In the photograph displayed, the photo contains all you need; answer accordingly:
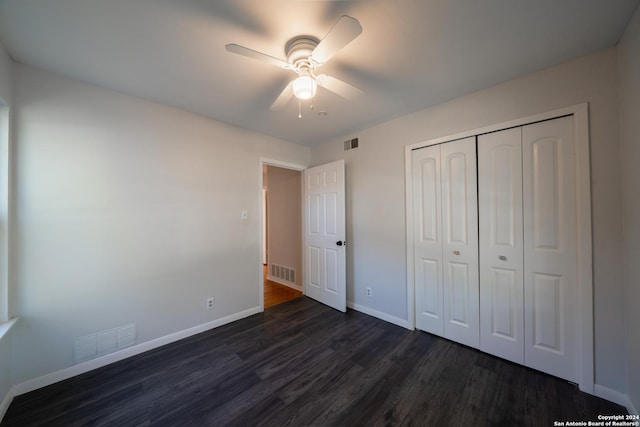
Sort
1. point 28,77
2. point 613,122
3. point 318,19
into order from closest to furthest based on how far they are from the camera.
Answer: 1. point 318,19
2. point 613,122
3. point 28,77

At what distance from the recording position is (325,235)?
3.22m

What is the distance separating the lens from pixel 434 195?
2.38 m

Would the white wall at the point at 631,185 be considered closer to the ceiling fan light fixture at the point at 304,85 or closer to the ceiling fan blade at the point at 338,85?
the ceiling fan blade at the point at 338,85

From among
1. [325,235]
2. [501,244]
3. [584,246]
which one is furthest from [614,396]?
[325,235]

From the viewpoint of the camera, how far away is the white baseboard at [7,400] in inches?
57.3

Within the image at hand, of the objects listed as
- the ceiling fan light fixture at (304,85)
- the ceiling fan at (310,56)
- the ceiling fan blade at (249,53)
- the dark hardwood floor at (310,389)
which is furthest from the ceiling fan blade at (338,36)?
the dark hardwood floor at (310,389)

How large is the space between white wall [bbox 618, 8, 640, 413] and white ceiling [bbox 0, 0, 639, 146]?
19cm

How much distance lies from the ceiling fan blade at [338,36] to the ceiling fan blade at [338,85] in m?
0.23

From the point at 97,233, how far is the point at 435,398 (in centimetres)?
302

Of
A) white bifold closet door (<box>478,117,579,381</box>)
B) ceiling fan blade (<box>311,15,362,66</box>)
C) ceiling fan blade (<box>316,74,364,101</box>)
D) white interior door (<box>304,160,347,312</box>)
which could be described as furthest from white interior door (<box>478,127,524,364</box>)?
ceiling fan blade (<box>311,15,362,66</box>)

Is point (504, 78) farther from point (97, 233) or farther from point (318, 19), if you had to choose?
point (97, 233)

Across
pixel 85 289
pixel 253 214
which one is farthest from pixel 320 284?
pixel 85 289

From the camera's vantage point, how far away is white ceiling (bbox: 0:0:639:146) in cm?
125

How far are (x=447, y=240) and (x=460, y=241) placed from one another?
0.12 meters
